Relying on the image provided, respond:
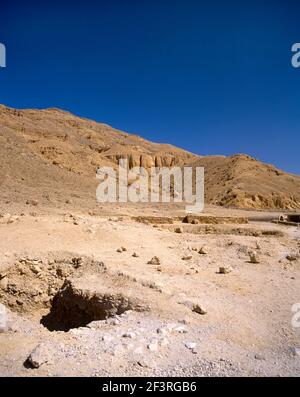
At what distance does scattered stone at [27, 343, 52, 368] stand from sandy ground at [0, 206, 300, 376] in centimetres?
1

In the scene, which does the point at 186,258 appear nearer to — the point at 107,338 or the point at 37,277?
the point at 37,277

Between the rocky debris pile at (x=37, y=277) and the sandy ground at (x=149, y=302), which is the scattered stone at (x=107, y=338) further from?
the rocky debris pile at (x=37, y=277)

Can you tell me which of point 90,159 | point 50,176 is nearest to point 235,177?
point 90,159

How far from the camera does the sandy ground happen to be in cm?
398

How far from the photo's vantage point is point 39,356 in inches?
156

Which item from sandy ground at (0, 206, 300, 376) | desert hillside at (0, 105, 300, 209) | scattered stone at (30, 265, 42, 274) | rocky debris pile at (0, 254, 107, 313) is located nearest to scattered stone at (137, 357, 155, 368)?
sandy ground at (0, 206, 300, 376)

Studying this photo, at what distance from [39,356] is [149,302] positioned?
1764mm

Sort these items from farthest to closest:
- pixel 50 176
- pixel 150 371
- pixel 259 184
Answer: pixel 259 184 → pixel 50 176 → pixel 150 371

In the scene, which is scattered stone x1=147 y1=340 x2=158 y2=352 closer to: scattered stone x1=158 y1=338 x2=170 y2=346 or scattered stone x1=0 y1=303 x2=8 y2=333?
scattered stone x1=158 y1=338 x2=170 y2=346

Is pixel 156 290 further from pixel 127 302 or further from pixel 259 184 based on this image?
pixel 259 184

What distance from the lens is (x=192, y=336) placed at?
4.49 metres

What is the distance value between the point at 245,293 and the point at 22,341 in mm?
3339

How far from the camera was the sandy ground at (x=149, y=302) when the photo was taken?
3982 millimetres

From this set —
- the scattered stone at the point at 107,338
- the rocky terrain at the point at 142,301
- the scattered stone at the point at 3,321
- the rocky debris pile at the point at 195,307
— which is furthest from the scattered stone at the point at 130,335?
the scattered stone at the point at 3,321
